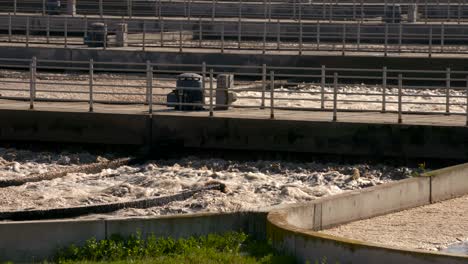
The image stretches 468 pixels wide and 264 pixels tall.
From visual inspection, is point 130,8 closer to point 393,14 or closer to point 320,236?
point 393,14

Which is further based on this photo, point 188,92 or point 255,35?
A: point 255,35

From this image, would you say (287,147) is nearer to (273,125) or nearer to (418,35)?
(273,125)

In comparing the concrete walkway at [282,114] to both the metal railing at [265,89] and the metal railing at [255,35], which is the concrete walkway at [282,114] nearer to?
the metal railing at [265,89]

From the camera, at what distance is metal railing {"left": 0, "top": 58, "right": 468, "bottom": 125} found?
2644 cm

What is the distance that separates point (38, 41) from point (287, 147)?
69.7 ft

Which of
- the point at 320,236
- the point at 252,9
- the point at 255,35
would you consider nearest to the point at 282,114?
the point at 320,236

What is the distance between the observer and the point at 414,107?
30.8 metres

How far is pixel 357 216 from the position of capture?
18.8 metres

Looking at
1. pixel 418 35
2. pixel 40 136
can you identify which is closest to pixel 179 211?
pixel 40 136

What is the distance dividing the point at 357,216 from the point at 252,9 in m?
35.8

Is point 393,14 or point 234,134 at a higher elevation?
point 393,14

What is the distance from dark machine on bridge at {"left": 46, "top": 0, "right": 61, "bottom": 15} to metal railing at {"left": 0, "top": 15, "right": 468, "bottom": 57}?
3.65m

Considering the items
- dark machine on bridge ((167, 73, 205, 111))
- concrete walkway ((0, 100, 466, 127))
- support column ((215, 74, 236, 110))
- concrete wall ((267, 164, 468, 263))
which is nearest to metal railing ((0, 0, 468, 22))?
support column ((215, 74, 236, 110))

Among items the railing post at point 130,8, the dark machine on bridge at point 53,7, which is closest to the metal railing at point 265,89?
the railing post at point 130,8
